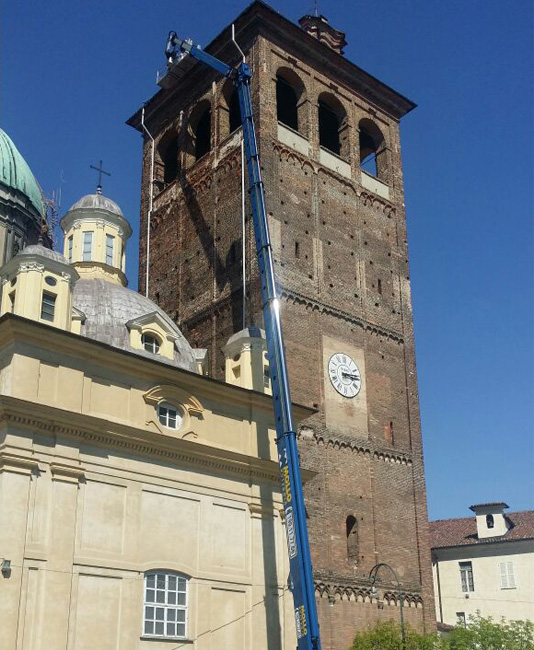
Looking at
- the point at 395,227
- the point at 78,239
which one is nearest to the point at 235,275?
the point at 78,239

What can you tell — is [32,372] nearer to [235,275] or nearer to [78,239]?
[78,239]

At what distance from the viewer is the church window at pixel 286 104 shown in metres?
33.2

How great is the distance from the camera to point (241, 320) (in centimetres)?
2777

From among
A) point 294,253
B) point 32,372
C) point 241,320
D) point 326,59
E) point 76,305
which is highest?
point 326,59

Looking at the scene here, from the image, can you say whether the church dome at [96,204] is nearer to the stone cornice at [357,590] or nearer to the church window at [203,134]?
the church window at [203,134]

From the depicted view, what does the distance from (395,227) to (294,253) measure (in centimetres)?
Result: 579

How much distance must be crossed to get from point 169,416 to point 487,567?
24900 millimetres

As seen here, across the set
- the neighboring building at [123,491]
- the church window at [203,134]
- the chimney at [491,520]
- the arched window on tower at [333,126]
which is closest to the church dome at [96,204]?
the neighboring building at [123,491]

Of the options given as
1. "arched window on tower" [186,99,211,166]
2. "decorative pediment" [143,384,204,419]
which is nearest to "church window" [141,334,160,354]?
"decorative pediment" [143,384,204,419]

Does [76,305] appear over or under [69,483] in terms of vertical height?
over

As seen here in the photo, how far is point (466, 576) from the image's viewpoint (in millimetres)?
40969

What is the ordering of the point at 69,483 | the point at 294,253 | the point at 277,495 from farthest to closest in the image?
the point at 294,253, the point at 277,495, the point at 69,483

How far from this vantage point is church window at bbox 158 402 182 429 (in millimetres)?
19766

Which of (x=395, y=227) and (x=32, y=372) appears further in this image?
(x=395, y=227)
